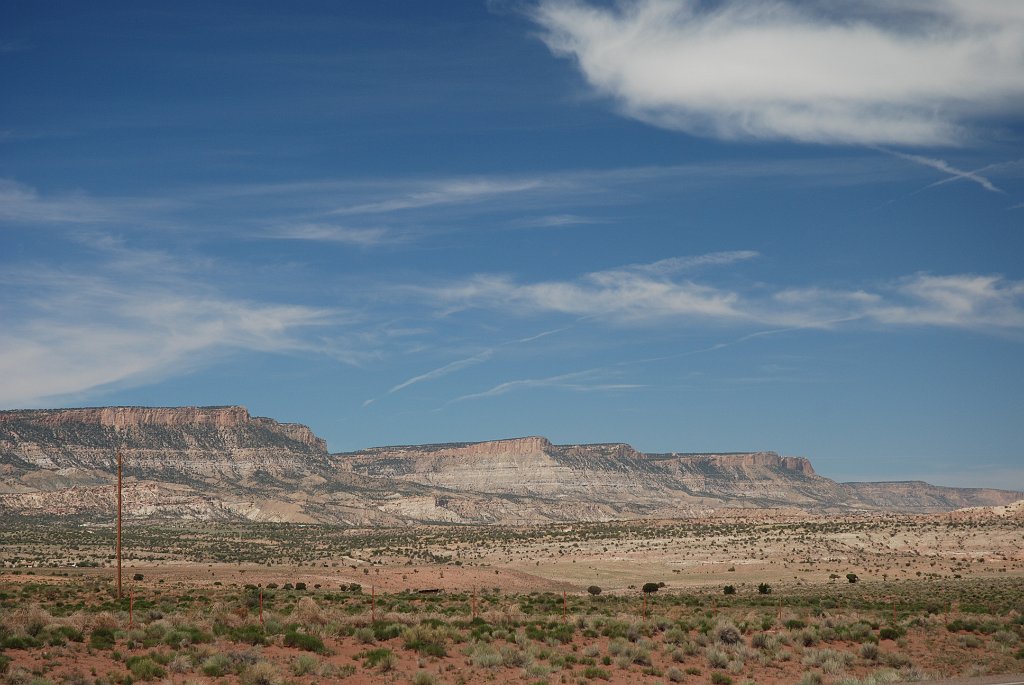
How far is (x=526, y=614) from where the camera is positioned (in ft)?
136

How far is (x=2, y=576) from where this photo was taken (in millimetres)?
68312

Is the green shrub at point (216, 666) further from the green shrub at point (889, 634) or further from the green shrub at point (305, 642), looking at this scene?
the green shrub at point (889, 634)

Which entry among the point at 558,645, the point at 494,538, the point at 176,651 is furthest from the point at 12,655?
the point at 494,538

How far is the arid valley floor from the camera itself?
28641 mm

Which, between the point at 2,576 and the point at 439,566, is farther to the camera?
the point at 439,566

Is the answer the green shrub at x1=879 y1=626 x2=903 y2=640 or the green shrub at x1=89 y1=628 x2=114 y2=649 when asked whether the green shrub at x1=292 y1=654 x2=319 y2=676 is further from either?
the green shrub at x1=879 y1=626 x2=903 y2=640

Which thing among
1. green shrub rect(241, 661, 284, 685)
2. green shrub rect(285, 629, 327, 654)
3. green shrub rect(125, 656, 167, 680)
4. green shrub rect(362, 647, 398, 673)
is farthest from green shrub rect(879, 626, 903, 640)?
green shrub rect(125, 656, 167, 680)

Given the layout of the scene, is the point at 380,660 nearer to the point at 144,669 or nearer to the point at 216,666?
the point at 216,666

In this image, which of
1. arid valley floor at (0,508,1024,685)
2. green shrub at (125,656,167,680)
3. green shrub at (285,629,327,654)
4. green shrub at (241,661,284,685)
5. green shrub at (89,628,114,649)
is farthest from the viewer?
green shrub at (285,629,327,654)

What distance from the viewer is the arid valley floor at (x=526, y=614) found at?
1128 inches

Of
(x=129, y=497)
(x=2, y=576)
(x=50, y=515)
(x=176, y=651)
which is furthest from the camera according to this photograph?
(x=129, y=497)

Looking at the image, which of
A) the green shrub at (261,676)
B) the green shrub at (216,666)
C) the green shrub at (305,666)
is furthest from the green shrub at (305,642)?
the green shrub at (261,676)

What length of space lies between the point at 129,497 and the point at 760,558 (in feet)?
393

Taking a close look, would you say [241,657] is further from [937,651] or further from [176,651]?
[937,651]
